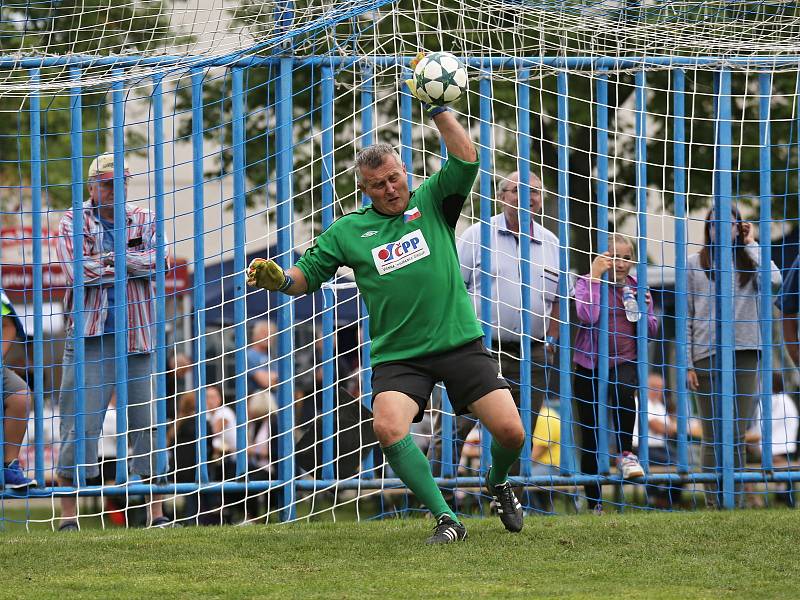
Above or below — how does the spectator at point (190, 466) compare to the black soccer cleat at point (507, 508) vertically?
below

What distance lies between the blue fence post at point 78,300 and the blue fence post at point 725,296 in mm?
3949

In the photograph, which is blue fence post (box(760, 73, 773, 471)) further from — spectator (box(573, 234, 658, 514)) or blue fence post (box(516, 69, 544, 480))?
blue fence post (box(516, 69, 544, 480))

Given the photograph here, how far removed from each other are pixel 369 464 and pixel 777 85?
5592 millimetres

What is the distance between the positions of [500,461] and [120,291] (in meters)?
2.64

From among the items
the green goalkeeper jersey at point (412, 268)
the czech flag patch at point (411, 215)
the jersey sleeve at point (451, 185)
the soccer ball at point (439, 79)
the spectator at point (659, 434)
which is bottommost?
the spectator at point (659, 434)

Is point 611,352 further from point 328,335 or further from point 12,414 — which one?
point 12,414

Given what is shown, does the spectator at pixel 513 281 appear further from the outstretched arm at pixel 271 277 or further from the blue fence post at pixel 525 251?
the outstretched arm at pixel 271 277

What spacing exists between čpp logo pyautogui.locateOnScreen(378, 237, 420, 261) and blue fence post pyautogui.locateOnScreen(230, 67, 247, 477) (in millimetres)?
1686

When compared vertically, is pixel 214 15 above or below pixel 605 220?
above

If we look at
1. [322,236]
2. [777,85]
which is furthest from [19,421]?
[777,85]

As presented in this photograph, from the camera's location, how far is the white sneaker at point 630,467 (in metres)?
7.30

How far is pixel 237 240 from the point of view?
23.6 feet

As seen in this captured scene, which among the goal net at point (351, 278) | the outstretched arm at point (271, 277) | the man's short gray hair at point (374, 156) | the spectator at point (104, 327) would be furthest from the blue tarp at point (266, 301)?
the man's short gray hair at point (374, 156)

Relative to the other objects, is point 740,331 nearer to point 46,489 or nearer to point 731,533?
point 731,533
